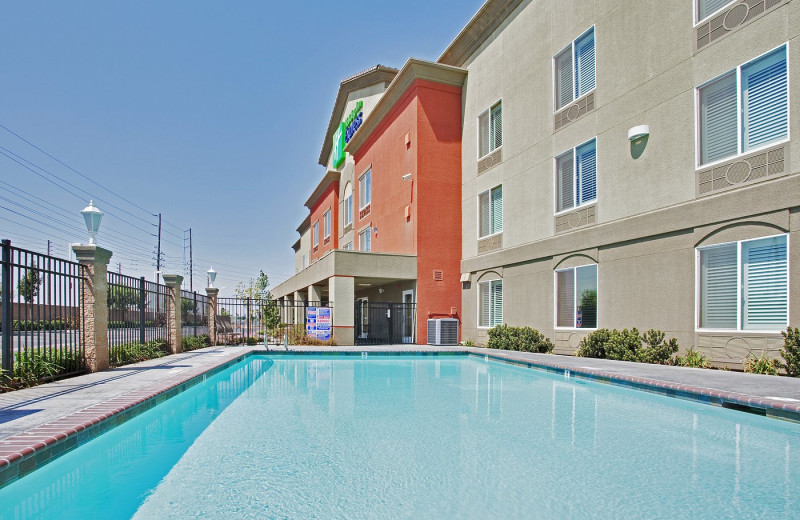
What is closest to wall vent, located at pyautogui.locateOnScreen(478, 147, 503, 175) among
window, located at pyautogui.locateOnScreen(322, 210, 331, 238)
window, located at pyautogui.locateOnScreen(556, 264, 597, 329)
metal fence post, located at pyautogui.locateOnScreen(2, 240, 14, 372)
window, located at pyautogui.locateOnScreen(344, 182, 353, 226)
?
window, located at pyautogui.locateOnScreen(556, 264, 597, 329)

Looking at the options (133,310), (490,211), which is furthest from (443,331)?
(133,310)

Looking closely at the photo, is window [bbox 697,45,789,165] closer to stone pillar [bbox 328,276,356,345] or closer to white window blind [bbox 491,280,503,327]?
white window blind [bbox 491,280,503,327]

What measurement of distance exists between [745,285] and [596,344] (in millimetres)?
3714

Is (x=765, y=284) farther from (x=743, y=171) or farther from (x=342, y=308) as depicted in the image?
(x=342, y=308)

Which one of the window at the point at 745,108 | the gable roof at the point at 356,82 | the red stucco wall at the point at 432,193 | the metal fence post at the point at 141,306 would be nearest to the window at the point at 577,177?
the window at the point at 745,108

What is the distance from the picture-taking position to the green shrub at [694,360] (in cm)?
956

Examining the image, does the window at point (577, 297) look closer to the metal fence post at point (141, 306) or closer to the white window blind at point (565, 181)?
the white window blind at point (565, 181)

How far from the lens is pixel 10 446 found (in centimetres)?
391

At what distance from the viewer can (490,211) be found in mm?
17391

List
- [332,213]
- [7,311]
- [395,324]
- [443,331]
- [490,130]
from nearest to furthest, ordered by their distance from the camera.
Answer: [7,311], [490,130], [443,331], [395,324], [332,213]

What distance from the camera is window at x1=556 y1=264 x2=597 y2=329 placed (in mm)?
12672

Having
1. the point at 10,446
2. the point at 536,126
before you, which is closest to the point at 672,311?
the point at 536,126

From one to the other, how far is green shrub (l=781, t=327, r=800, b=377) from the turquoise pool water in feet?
7.73

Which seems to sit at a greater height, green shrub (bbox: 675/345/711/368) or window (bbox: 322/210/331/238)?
window (bbox: 322/210/331/238)
